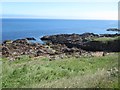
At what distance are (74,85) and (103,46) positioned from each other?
6408 cm

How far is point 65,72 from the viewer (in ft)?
78.3

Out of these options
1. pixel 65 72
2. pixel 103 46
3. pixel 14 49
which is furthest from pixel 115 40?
pixel 65 72

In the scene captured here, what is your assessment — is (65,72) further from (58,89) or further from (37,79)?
(58,89)

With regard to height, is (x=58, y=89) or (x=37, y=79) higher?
(x=58, y=89)

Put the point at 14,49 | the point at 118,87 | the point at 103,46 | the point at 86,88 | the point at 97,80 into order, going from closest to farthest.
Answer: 1. the point at 118,87
2. the point at 86,88
3. the point at 97,80
4. the point at 14,49
5. the point at 103,46

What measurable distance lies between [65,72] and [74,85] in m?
12.0

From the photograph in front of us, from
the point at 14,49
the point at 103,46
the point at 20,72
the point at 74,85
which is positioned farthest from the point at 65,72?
the point at 103,46

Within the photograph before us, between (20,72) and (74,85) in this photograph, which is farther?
(20,72)

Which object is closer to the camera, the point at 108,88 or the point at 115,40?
the point at 108,88

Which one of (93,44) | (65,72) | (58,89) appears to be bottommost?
(93,44)

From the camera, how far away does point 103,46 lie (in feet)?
246

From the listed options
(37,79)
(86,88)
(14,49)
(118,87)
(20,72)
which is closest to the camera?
(118,87)

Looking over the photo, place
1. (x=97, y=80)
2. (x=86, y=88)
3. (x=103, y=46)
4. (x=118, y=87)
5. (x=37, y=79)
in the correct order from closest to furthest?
1. (x=118, y=87)
2. (x=86, y=88)
3. (x=97, y=80)
4. (x=37, y=79)
5. (x=103, y=46)

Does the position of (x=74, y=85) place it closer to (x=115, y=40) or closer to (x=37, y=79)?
(x=37, y=79)
